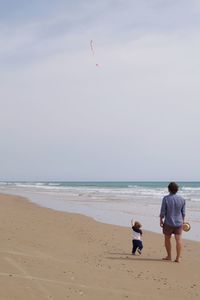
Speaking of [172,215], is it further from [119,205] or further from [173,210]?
[119,205]

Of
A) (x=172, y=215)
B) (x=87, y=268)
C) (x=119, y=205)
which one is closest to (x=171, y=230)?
(x=172, y=215)

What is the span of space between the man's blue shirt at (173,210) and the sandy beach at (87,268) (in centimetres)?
68

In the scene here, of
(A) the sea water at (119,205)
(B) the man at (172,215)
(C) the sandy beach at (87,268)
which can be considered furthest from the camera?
(A) the sea water at (119,205)

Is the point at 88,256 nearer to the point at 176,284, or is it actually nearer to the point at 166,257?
the point at 166,257

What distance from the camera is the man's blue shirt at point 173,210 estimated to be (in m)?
8.77

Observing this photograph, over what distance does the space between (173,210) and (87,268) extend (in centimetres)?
225

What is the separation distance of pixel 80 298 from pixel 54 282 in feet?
2.00

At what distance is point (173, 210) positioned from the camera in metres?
8.77

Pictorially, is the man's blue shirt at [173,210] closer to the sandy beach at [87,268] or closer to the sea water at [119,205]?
the sandy beach at [87,268]

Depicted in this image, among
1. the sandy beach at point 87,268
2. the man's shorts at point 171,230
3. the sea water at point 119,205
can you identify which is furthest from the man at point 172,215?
the sea water at point 119,205

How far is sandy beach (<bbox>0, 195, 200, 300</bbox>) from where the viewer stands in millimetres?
5758

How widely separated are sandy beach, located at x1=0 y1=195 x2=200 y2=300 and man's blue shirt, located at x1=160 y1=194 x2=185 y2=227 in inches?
26.6

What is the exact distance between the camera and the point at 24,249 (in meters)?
8.12

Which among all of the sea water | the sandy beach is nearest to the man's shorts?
the sandy beach
